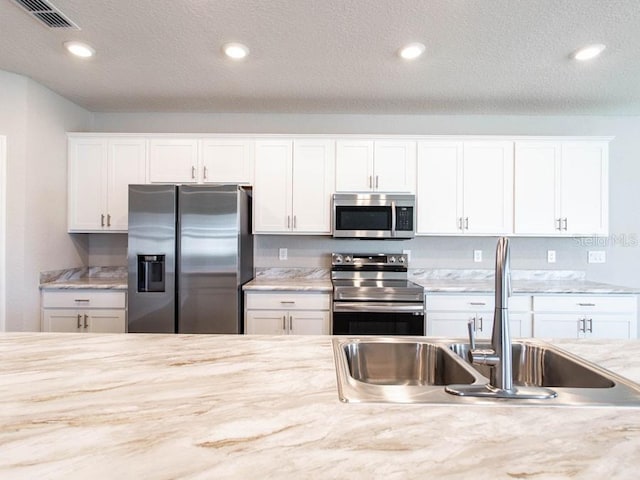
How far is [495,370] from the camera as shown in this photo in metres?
0.92

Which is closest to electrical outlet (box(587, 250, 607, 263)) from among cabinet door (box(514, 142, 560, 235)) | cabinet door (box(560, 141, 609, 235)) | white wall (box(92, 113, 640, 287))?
white wall (box(92, 113, 640, 287))

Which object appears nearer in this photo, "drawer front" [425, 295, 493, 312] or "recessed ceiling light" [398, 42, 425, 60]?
"recessed ceiling light" [398, 42, 425, 60]

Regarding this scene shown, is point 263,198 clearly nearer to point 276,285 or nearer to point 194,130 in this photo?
point 276,285

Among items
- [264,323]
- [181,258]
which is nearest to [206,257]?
[181,258]

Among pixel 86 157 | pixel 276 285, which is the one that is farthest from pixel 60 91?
pixel 276 285

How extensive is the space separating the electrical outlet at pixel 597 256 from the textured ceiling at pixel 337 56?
1.32m

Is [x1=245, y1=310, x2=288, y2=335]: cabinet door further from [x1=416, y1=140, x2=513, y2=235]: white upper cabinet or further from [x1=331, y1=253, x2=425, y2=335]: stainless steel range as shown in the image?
[x1=416, y1=140, x2=513, y2=235]: white upper cabinet

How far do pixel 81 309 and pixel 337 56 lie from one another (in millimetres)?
2772

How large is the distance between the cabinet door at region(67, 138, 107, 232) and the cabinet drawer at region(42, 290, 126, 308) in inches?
23.7

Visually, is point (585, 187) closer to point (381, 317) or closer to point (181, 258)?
point (381, 317)

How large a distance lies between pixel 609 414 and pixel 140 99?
3698 millimetres

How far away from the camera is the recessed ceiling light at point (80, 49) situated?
235 centimetres

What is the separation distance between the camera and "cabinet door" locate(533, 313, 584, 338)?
2.90 metres

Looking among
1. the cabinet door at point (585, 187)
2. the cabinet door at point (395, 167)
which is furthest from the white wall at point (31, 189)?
the cabinet door at point (585, 187)
